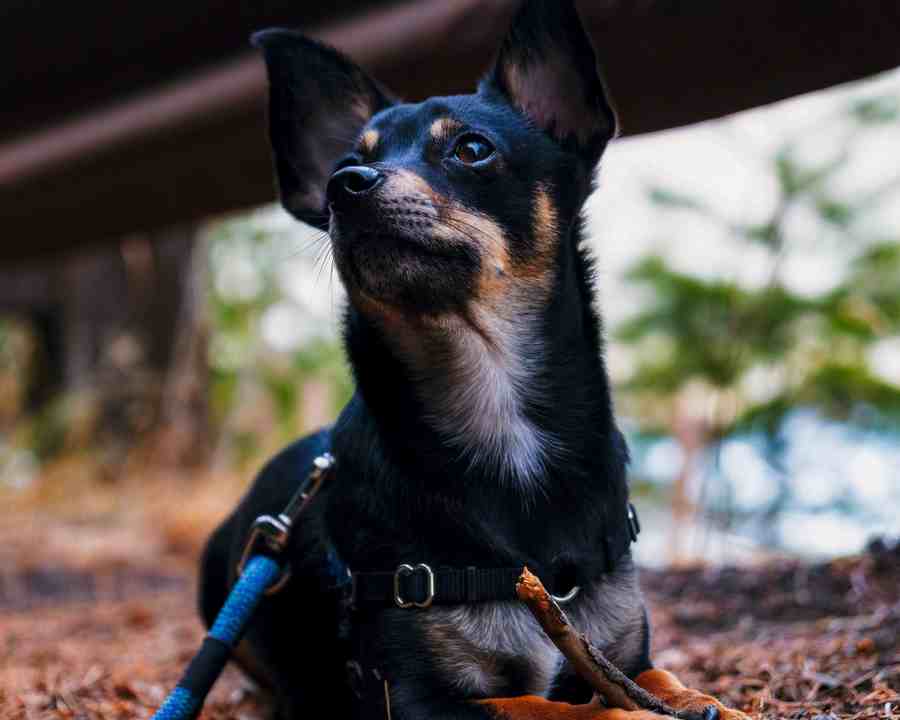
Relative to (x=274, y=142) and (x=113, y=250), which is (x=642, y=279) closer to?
(x=274, y=142)

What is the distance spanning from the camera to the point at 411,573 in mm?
2096

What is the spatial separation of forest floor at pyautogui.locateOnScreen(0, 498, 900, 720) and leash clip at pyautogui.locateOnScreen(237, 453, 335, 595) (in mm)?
523

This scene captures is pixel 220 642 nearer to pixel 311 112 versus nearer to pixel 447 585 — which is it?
pixel 447 585

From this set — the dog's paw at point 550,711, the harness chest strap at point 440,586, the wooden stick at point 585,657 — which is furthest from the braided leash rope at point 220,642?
the wooden stick at point 585,657

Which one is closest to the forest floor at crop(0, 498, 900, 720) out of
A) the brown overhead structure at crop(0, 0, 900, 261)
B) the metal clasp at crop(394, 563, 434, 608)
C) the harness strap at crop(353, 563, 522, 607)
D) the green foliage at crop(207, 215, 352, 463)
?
the harness strap at crop(353, 563, 522, 607)

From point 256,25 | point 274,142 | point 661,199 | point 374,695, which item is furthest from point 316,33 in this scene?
point 661,199

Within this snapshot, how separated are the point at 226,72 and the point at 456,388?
2.05m

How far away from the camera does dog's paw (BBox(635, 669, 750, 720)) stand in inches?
76.4

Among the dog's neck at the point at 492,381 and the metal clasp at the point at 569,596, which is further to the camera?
the dog's neck at the point at 492,381

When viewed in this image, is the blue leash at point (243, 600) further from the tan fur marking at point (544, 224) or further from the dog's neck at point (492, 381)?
the tan fur marking at point (544, 224)

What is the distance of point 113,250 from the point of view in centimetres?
974

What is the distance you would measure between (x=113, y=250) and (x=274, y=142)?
7504 millimetres

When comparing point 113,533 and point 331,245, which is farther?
point 113,533

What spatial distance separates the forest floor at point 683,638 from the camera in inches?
99.7
